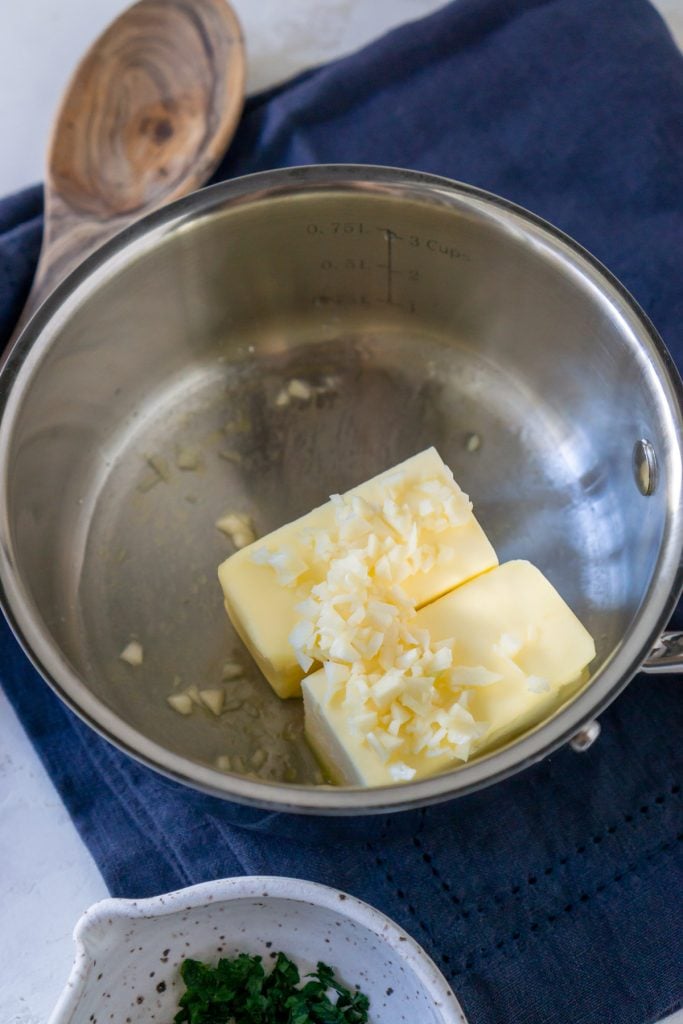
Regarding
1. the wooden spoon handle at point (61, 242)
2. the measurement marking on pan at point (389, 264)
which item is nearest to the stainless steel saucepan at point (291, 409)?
the measurement marking on pan at point (389, 264)

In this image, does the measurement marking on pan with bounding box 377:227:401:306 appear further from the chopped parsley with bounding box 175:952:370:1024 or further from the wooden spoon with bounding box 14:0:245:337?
the chopped parsley with bounding box 175:952:370:1024

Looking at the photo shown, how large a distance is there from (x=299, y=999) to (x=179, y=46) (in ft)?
3.34

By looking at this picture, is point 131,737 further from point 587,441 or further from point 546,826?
point 587,441

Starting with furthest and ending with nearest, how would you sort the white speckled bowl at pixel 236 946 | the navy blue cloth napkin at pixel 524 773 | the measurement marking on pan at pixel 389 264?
the measurement marking on pan at pixel 389 264, the navy blue cloth napkin at pixel 524 773, the white speckled bowl at pixel 236 946

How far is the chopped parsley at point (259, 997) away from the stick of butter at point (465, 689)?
17 centimetres

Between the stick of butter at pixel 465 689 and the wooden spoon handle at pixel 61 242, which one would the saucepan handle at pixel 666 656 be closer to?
the stick of butter at pixel 465 689

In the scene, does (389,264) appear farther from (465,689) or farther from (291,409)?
(465,689)

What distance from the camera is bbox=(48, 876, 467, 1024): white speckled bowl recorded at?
32.2 inches

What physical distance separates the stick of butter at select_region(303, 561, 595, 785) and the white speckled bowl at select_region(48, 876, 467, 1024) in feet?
0.39

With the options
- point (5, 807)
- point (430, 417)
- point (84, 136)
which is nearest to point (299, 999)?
point (5, 807)

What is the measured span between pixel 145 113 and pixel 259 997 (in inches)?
37.3

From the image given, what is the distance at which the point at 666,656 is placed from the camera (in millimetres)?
908

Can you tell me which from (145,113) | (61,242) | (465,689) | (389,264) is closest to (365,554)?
(465,689)

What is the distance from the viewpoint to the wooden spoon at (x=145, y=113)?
1.18 m
